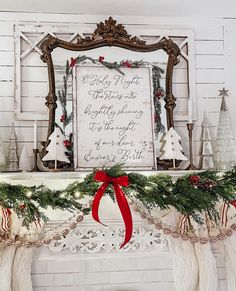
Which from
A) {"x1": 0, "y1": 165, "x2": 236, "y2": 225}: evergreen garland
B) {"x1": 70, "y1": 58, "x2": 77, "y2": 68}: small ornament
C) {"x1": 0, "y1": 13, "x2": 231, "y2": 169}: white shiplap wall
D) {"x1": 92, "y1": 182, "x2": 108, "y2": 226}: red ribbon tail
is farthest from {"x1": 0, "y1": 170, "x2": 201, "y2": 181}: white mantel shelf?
{"x1": 70, "y1": 58, "x2": 77, "y2": 68}: small ornament

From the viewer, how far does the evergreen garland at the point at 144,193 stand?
1890mm

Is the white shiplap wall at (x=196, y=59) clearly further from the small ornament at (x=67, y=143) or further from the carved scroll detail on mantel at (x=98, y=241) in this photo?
the carved scroll detail on mantel at (x=98, y=241)

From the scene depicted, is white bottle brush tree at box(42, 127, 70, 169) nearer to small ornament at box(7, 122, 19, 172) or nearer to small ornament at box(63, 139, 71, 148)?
small ornament at box(63, 139, 71, 148)

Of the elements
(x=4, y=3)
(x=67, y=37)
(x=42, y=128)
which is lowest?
(x=42, y=128)

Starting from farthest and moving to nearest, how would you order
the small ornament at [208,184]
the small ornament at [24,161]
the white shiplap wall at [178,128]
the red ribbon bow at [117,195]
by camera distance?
the small ornament at [24,161] < the white shiplap wall at [178,128] < the small ornament at [208,184] < the red ribbon bow at [117,195]

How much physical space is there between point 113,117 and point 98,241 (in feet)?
2.00

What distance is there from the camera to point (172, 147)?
2213 millimetres

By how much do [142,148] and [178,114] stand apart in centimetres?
28

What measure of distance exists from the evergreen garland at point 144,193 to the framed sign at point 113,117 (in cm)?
29

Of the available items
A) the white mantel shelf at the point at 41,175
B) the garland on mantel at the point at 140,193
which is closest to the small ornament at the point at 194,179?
the garland on mantel at the point at 140,193

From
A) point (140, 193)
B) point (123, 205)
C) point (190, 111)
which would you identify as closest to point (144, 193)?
point (140, 193)

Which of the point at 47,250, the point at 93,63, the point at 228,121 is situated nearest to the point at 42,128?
the point at 93,63

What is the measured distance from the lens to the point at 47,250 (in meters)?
2.10

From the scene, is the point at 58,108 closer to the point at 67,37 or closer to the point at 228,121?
the point at 67,37
